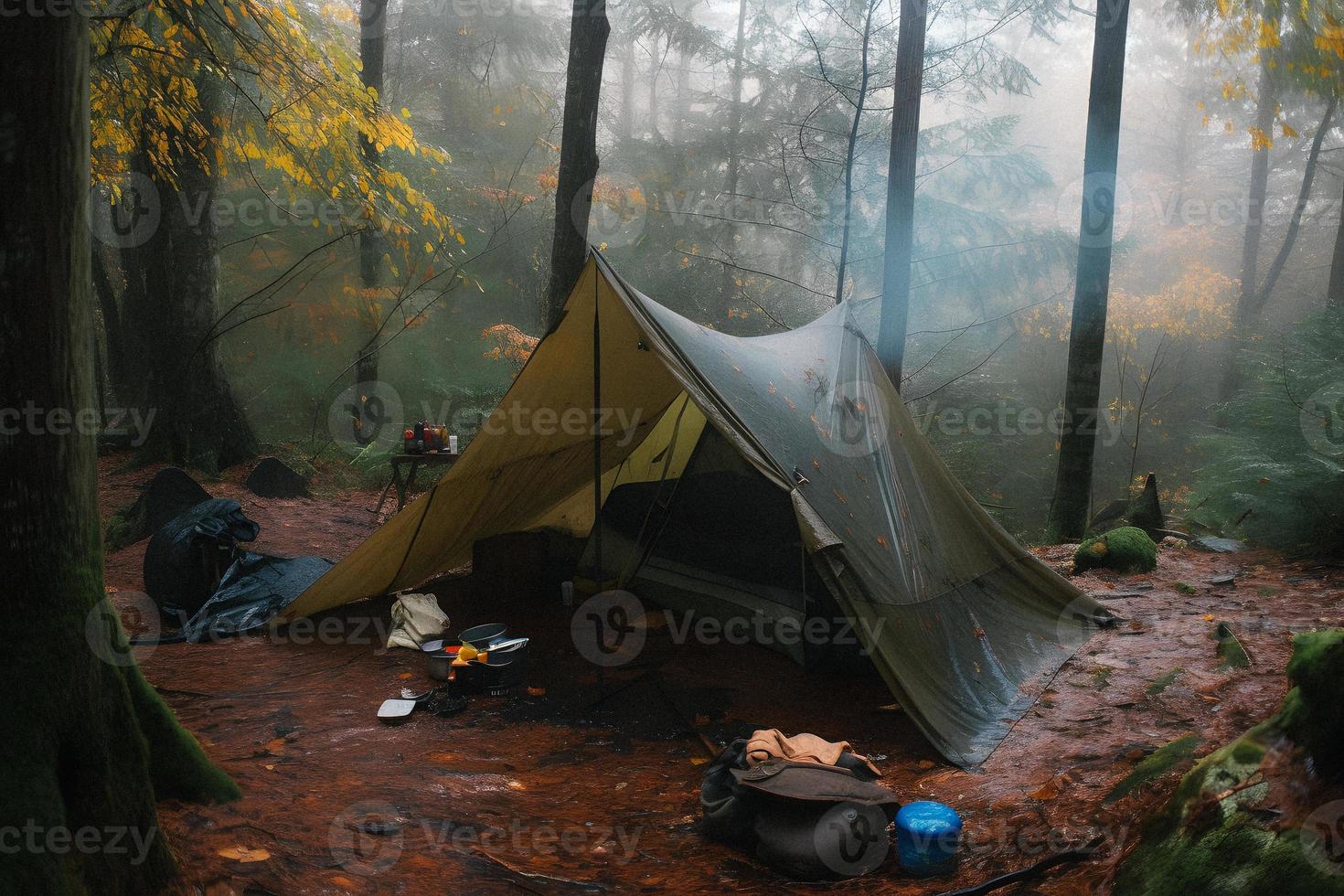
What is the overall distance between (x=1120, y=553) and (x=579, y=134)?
5.25m

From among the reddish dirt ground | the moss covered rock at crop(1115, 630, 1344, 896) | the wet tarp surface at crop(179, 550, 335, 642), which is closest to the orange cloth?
the reddish dirt ground

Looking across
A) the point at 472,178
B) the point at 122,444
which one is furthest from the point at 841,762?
the point at 472,178

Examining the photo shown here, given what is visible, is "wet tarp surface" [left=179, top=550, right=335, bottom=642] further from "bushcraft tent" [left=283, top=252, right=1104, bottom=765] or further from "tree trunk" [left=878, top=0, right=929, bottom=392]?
"tree trunk" [left=878, top=0, right=929, bottom=392]

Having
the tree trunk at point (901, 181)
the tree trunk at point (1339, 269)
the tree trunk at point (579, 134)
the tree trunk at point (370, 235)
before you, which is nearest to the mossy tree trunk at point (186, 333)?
the tree trunk at point (370, 235)

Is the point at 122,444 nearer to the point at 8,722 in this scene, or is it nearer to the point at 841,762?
the point at 8,722

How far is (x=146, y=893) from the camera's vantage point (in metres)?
1.87

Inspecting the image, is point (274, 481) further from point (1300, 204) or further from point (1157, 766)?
point (1300, 204)

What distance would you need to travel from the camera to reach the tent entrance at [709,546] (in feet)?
14.8

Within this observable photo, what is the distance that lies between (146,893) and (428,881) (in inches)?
28.3

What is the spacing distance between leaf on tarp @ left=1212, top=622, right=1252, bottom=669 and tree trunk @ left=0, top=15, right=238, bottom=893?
4.30 m

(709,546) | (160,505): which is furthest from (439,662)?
(160,505)

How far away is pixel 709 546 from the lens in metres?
5.13

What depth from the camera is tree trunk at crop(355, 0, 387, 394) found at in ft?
32.1

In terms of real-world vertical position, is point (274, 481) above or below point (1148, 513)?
below
